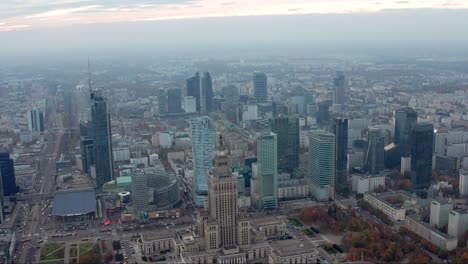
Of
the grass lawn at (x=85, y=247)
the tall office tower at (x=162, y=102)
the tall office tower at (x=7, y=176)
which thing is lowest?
the grass lawn at (x=85, y=247)

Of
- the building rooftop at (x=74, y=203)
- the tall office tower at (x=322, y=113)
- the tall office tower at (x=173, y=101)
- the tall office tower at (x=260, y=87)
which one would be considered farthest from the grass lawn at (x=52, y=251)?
the tall office tower at (x=260, y=87)

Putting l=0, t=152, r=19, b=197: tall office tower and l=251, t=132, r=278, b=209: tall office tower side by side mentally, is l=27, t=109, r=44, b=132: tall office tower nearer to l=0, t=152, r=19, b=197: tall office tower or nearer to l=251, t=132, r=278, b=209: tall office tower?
l=0, t=152, r=19, b=197: tall office tower

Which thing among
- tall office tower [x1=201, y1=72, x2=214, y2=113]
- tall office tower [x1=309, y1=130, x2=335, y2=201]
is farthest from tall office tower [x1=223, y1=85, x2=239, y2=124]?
tall office tower [x1=309, y1=130, x2=335, y2=201]

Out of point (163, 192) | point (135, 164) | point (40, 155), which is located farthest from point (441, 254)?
point (40, 155)

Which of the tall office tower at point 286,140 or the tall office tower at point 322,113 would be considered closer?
the tall office tower at point 286,140

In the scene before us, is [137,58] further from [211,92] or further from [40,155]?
[40,155]

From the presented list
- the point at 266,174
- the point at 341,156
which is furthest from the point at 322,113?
the point at 266,174

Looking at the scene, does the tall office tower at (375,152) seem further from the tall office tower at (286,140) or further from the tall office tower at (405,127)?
the tall office tower at (286,140)
